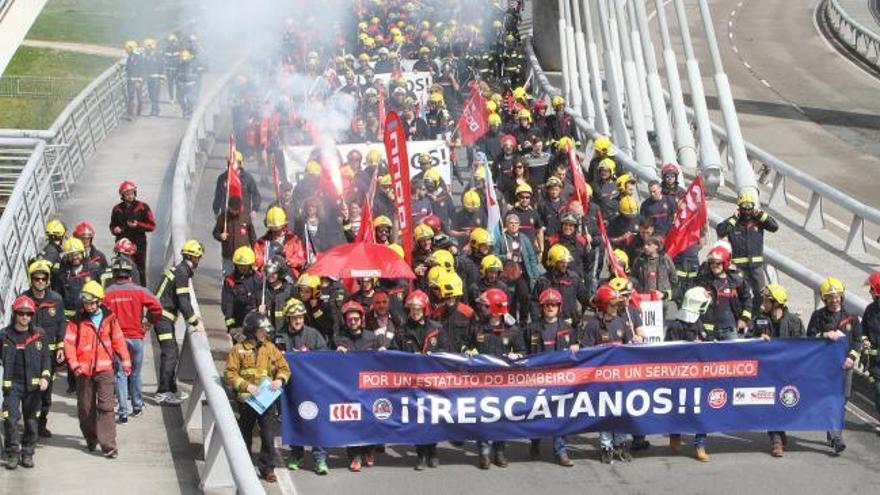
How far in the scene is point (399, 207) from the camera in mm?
18469

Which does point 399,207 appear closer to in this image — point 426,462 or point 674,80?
point 426,462


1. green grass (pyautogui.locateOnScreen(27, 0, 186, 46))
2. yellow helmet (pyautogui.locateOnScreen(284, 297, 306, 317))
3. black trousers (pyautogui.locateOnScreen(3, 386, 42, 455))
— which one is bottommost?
green grass (pyautogui.locateOnScreen(27, 0, 186, 46))

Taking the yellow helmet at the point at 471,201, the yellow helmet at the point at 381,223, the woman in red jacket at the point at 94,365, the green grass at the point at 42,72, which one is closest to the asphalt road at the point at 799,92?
the yellow helmet at the point at 471,201

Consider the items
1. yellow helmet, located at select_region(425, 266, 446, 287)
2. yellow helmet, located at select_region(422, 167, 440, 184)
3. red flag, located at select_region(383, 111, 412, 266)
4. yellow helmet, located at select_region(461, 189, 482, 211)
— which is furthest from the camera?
yellow helmet, located at select_region(422, 167, 440, 184)

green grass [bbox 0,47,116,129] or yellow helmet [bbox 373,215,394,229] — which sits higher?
yellow helmet [bbox 373,215,394,229]

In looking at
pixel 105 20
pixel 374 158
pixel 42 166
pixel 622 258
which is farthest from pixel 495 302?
pixel 105 20

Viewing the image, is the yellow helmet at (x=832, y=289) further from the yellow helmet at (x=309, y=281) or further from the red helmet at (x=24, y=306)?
the red helmet at (x=24, y=306)

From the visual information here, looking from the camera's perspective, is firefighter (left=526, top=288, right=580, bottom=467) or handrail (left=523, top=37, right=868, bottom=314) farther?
handrail (left=523, top=37, right=868, bottom=314)

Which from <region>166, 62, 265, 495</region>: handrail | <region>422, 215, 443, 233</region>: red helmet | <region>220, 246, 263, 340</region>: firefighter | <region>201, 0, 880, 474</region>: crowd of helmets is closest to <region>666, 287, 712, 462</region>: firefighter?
<region>201, 0, 880, 474</region>: crowd of helmets

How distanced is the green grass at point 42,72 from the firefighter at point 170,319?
29756 mm

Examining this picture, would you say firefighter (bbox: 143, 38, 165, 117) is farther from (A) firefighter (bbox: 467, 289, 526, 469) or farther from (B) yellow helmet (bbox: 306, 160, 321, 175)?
(A) firefighter (bbox: 467, 289, 526, 469)

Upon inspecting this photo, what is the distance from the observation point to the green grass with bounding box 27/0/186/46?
60.5 m

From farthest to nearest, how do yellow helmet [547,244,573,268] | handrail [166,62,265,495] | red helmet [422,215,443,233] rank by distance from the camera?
1. red helmet [422,215,443,233]
2. yellow helmet [547,244,573,268]
3. handrail [166,62,265,495]

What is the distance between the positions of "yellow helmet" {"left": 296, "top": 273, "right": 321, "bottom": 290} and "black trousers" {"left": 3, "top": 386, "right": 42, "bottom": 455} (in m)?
2.55
